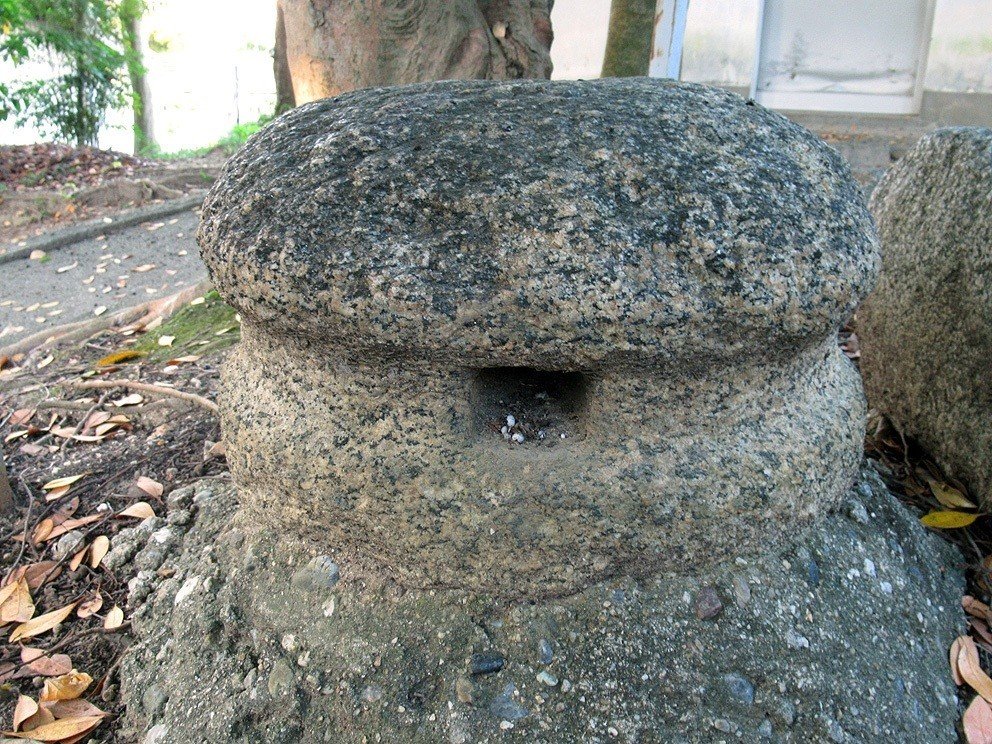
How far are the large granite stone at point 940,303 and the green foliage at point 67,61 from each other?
720 centimetres

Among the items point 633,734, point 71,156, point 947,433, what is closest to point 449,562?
point 633,734

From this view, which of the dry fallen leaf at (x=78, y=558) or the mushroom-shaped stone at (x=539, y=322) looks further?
the dry fallen leaf at (x=78, y=558)

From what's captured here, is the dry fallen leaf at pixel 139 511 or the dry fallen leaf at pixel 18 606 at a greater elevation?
the dry fallen leaf at pixel 139 511

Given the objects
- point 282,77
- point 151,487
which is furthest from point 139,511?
point 282,77

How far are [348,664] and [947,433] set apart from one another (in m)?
1.29

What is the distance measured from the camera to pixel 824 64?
598 cm

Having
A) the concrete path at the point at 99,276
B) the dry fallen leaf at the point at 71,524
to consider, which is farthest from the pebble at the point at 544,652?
the concrete path at the point at 99,276

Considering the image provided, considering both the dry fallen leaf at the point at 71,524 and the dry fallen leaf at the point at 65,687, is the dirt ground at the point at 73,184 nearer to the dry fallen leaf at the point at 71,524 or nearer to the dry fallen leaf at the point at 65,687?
the dry fallen leaf at the point at 71,524

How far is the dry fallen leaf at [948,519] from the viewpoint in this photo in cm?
157

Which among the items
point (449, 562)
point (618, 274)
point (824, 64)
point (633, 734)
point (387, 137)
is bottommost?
point (633, 734)

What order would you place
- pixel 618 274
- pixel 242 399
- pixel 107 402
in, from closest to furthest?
pixel 618 274
pixel 242 399
pixel 107 402

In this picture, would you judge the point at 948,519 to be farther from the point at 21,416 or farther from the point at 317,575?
the point at 21,416

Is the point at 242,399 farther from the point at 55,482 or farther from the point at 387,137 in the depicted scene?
the point at 55,482

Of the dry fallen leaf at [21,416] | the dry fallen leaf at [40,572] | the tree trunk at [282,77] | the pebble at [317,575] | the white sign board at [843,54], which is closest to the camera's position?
the pebble at [317,575]
